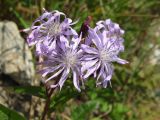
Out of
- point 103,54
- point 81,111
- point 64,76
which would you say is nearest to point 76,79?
point 64,76

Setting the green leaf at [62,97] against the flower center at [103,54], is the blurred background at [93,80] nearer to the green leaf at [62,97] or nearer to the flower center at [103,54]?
the green leaf at [62,97]

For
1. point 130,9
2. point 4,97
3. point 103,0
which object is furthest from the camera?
point 130,9

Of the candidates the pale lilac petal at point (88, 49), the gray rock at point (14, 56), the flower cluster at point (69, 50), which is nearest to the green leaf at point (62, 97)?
the flower cluster at point (69, 50)

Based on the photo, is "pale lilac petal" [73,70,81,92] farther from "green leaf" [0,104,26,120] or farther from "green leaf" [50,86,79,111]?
"green leaf" [0,104,26,120]

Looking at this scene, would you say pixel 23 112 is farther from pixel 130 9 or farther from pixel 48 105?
pixel 130 9

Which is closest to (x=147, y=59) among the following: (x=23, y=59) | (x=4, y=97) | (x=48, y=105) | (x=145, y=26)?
(x=145, y=26)

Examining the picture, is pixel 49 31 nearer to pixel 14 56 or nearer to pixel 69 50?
pixel 69 50

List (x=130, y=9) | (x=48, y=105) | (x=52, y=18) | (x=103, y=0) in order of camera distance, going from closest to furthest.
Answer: (x=52, y=18)
(x=48, y=105)
(x=103, y=0)
(x=130, y=9)
